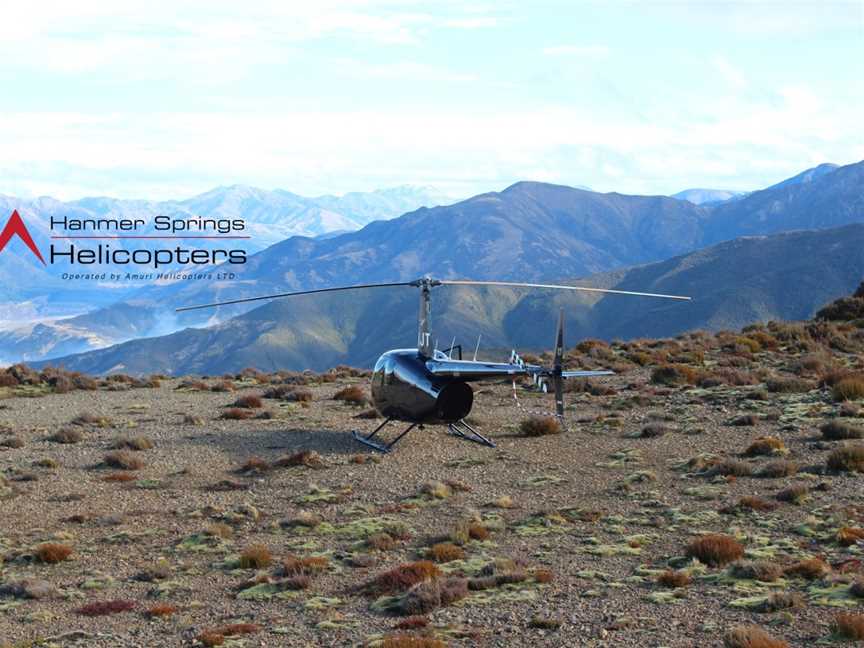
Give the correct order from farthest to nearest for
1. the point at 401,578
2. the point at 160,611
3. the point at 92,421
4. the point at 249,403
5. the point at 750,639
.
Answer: the point at 249,403 → the point at 92,421 → the point at 401,578 → the point at 160,611 → the point at 750,639

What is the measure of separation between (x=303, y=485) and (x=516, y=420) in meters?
9.05

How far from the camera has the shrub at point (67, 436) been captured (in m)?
26.6

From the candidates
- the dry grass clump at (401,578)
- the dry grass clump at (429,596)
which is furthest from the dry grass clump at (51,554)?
the dry grass clump at (429,596)

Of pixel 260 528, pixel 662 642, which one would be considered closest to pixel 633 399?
pixel 260 528

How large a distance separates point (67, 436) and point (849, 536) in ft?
62.8

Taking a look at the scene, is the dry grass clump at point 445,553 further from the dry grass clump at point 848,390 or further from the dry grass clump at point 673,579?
the dry grass clump at point 848,390

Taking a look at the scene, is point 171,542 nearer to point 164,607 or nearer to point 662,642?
point 164,607

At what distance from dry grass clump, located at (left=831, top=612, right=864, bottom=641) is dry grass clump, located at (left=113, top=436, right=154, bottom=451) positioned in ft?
58.6

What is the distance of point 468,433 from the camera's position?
2644 cm

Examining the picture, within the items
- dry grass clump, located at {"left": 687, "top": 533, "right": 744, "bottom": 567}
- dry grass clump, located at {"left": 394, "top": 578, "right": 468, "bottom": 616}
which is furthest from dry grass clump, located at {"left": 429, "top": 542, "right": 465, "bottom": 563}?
dry grass clump, located at {"left": 687, "top": 533, "right": 744, "bottom": 567}

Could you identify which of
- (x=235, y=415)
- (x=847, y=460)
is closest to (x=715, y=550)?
(x=847, y=460)

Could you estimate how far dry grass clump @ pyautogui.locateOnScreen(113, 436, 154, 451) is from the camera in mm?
25266

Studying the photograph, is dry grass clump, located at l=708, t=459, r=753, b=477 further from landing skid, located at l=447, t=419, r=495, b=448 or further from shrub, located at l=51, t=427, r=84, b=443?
shrub, located at l=51, t=427, r=84, b=443

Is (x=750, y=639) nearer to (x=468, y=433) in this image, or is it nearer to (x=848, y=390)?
(x=468, y=433)
